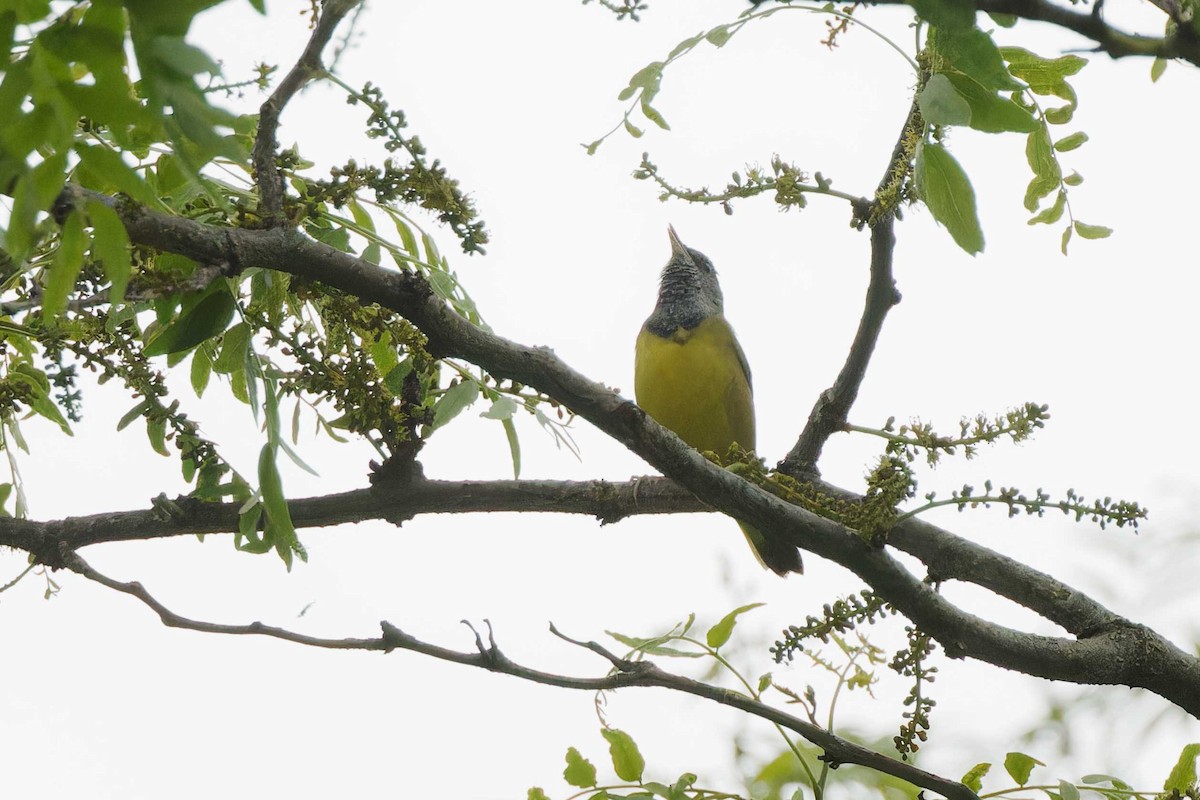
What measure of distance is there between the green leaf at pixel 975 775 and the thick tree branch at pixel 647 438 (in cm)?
19

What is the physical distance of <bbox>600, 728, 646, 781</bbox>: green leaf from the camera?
198 centimetres

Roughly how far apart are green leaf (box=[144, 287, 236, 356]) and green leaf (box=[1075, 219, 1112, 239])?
157 cm

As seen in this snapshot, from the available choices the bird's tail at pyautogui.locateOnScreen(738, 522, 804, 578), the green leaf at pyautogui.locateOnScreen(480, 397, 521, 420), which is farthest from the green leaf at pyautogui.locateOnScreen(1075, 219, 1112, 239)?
the bird's tail at pyautogui.locateOnScreen(738, 522, 804, 578)

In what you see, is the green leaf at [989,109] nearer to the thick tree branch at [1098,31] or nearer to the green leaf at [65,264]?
the thick tree branch at [1098,31]

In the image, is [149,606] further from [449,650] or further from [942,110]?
[942,110]

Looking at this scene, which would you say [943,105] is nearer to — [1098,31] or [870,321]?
[1098,31]

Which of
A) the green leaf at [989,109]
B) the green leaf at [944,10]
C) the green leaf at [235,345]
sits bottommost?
the green leaf at [944,10]

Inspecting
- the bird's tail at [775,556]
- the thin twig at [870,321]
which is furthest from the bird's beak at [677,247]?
the thin twig at [870,321]

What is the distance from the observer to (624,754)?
1.98 m

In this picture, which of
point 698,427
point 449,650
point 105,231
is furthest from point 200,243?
point 698,427

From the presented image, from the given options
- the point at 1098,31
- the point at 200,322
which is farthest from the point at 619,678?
the point at 1098,31

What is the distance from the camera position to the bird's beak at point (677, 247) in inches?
238

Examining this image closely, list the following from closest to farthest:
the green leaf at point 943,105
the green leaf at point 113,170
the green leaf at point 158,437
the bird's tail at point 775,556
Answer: the green leaf at point 113,170 < the green leaf at point 943,105 < the green leaf at point 158,437 < the bird's tail at point 775,556

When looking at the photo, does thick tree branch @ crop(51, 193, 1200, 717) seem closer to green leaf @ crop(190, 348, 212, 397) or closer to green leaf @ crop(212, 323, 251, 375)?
green leaf @ crop(212, 323, 251, 375)
